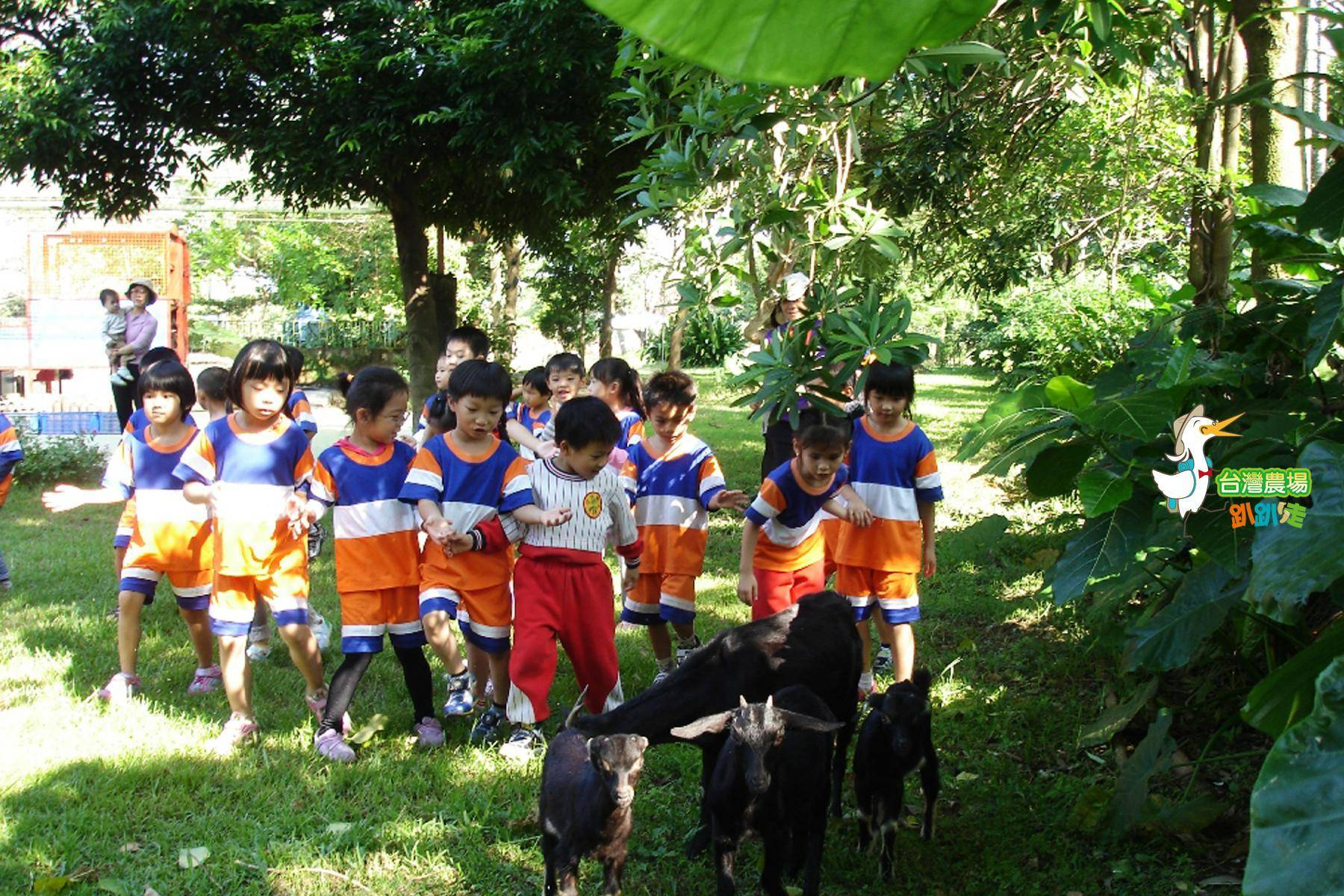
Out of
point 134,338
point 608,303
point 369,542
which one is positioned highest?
point 608,303

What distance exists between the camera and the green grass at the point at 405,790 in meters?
3.38

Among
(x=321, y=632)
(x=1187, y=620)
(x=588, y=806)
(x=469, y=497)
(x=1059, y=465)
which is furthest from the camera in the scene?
(x=321, y=632)

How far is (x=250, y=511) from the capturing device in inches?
169

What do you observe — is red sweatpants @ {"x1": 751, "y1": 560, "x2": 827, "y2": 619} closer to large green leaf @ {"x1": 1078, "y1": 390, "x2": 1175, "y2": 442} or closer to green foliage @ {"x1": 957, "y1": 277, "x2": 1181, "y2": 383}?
green foliage @ {"x1": 957, "y1": 277, "x2": 1181, "y2": 383}

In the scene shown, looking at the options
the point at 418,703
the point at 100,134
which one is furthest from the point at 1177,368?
the point at 100,134

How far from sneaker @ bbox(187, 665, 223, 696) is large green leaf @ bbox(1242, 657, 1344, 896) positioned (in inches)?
196

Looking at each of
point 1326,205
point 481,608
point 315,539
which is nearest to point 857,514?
point 481,608

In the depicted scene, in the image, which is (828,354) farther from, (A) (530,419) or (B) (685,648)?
(A) (530,419)

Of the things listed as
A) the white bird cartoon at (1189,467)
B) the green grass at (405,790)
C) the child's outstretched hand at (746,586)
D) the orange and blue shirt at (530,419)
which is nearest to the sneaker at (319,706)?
the green grass at (405,790)

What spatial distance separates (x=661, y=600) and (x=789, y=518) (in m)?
0.84

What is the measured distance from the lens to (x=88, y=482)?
34.5 ft

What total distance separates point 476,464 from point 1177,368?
2.62 metres

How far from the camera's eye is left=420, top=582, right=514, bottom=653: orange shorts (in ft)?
14.2

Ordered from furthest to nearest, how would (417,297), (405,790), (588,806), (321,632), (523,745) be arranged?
(417,297) < (321,632) < (523,745) < (405,790) < (588,806)
